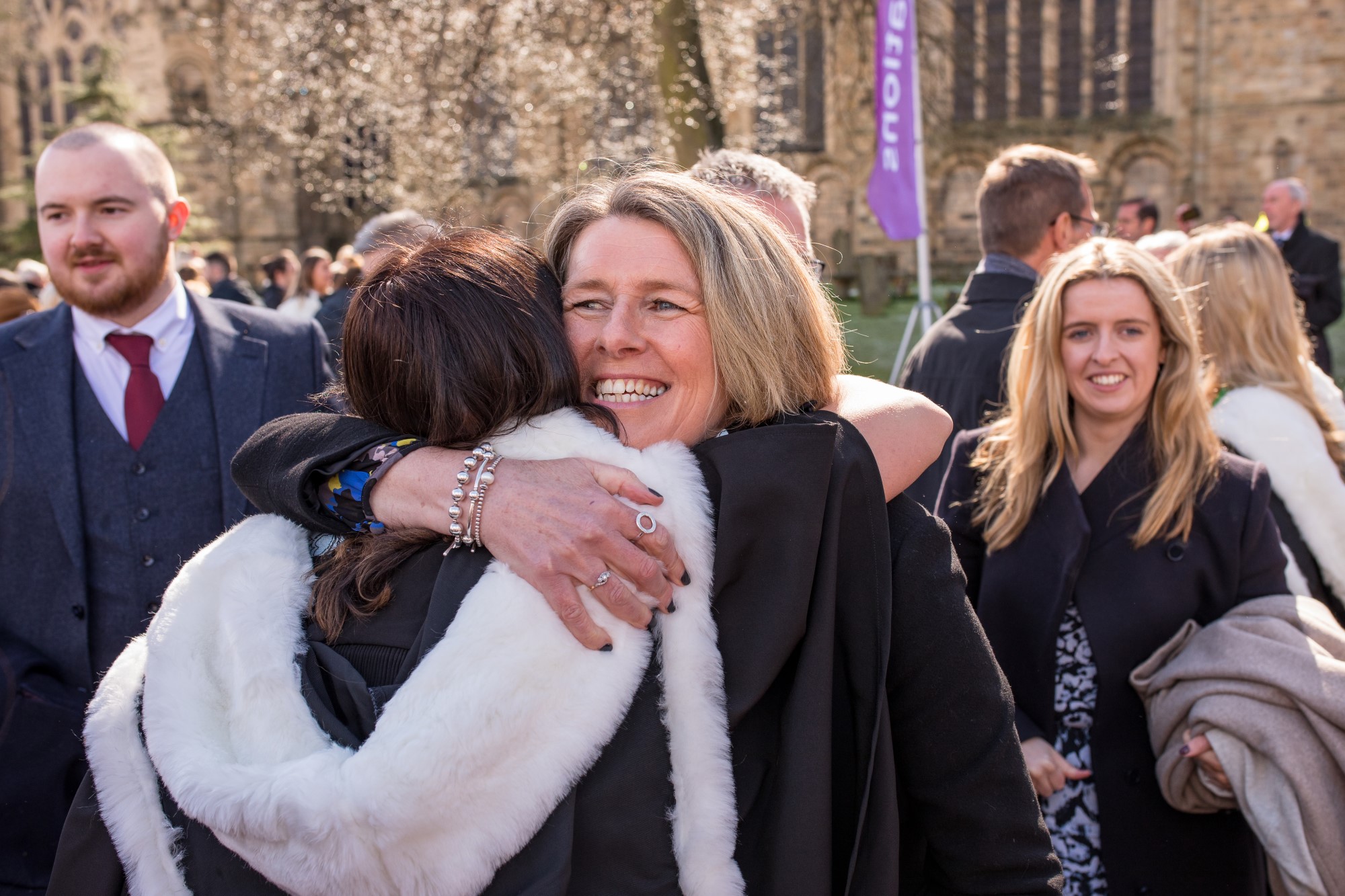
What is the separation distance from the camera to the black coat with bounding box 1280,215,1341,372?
7.60 meters

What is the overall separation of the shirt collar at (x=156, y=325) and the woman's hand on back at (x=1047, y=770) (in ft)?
8.20

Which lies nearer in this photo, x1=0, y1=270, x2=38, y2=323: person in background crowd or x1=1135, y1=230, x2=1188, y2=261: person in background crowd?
x1=0, y1=270, x2=38, y2=323: person in background crowd

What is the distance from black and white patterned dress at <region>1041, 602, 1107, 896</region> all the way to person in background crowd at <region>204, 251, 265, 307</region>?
25.5 feet

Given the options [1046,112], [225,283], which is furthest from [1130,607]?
[1046,112]

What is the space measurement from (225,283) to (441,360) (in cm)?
946

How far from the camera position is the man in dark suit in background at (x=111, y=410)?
8.67 ft

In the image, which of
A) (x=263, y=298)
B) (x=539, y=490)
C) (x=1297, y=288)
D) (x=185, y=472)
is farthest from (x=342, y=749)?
(x=263, y=298)

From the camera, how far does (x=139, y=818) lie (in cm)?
145

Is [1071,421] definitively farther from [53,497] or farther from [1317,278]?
[1317,278]

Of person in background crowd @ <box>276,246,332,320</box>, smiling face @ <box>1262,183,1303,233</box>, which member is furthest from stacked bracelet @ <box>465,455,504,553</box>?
person in background crowd @ <box>276,246,332,320</box>

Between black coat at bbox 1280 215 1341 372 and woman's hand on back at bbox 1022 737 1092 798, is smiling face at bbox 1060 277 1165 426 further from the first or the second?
black coat at bbox 1280 215 1341 372

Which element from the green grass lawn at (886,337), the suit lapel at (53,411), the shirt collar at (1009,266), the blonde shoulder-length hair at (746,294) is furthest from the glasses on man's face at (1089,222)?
the green grass lawn at (886,337)

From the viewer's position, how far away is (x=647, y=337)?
5.57 ft

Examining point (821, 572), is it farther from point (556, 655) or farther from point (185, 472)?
point (185, 472)
